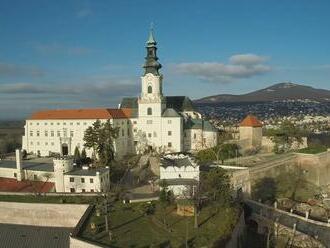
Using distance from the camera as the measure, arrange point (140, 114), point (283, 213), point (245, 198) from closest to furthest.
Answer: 1. point (283, 213)
2. point (245, 198)
3. point (140, 114)

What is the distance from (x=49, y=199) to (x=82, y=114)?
84.5 ft

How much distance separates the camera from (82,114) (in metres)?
64.1

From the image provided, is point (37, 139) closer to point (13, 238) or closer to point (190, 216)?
point (13, 238)

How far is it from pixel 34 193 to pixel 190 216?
16.4 metres

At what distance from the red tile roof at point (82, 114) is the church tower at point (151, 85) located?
12.1ft

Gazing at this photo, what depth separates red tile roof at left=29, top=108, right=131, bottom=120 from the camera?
62.4 meters

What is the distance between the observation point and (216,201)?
36.8m

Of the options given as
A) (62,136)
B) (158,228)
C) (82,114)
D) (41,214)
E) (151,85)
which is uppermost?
(151,85)

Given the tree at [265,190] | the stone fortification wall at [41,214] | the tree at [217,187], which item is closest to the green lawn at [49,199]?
the stone fortification wall at [41,214]

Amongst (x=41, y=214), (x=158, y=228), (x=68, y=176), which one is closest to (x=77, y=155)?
(x=68, y=176)

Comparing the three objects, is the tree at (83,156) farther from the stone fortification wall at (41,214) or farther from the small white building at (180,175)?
the stone fortification wall at (41,214)

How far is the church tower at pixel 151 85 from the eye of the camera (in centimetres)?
6166

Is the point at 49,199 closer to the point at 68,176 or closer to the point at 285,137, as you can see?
the point at 68,176

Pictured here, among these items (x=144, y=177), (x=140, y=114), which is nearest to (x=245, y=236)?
(x=144, y=177)
